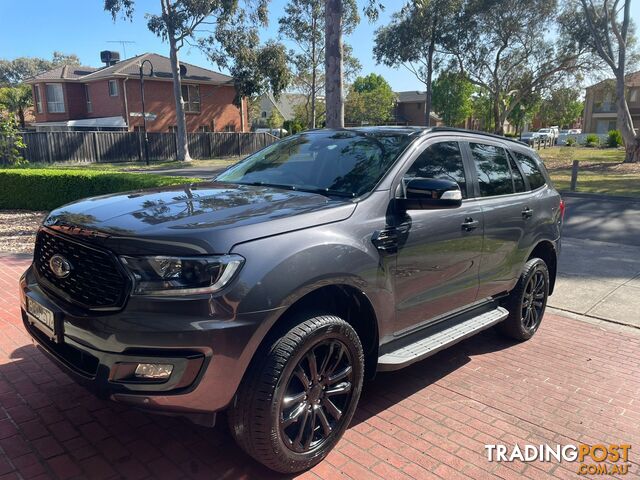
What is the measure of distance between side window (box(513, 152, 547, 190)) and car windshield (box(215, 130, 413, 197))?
63.1 inches

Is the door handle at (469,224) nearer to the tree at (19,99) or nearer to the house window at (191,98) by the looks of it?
the house window at (191,98)

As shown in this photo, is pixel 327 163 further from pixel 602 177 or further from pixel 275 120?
pixel 275 120

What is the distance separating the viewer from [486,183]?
4164mm

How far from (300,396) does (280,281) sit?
0.68 metres

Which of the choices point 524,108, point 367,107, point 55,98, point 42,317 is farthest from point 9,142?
point 524,108

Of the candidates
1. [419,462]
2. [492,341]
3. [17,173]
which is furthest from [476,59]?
[419,462]

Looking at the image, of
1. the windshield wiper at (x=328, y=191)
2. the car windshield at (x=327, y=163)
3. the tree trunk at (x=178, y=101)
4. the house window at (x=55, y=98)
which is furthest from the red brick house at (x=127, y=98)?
the windshield wiper at (x=328, y=191)

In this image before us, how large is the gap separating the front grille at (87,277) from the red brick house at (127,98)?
35536 millimetres

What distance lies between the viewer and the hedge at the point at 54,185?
33.4 ft

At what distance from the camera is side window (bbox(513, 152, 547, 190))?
4761 millimetres

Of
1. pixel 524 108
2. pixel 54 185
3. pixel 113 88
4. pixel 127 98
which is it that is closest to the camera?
pixel 54 185

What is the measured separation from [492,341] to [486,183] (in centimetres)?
162

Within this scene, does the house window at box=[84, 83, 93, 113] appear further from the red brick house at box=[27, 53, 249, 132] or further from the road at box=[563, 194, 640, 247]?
the road at box=[563, 194, 640, 247]

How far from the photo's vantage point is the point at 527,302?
4.71 m
